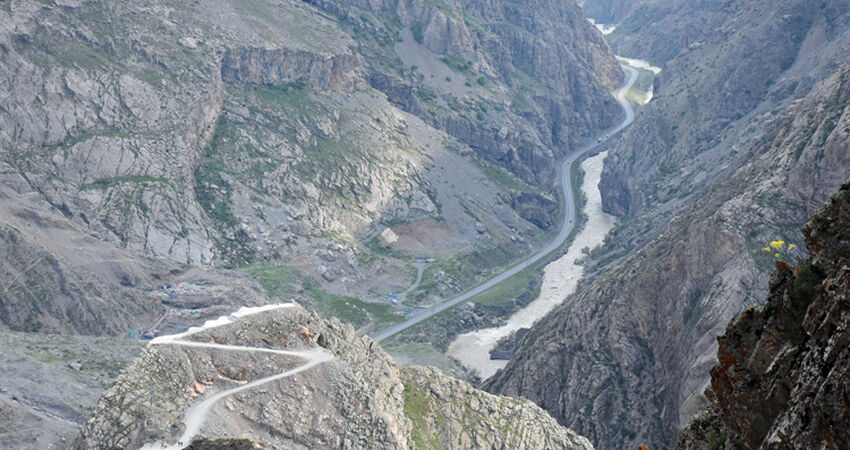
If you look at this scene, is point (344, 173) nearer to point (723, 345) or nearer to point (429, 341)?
point (429, 341)

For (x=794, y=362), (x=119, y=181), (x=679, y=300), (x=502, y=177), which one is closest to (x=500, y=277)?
Result: (x=502, y=177)

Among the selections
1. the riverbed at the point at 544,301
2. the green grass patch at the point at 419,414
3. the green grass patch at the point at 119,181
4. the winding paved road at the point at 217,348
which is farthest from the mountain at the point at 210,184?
the winding paved road at the point at 217,348

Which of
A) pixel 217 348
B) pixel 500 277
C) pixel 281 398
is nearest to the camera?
pixel 281 398

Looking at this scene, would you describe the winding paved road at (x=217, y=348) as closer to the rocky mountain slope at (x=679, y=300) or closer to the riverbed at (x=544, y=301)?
the rocky mountain slope at (x=679, y=300)

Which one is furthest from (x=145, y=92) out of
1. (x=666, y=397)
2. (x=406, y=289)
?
(x=666, y=397)

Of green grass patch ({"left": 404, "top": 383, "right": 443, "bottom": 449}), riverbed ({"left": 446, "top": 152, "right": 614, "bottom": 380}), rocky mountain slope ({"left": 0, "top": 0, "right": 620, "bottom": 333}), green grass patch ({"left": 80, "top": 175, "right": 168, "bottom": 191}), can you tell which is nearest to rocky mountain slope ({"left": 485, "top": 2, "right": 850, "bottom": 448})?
riverbed ({"left": 446, "top": 152, "right": 614, "bottom": 380})

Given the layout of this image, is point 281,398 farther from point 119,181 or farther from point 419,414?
point 119,181

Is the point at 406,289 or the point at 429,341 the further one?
the point at 406,289

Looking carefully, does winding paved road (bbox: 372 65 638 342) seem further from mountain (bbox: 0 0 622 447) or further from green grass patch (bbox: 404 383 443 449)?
green grass patch (bbox: 404 383 443 449)
